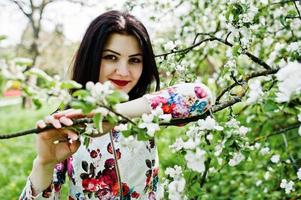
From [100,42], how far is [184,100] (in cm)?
64

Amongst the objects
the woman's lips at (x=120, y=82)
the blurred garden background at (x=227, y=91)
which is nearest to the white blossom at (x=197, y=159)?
the blurred garden background at (x=227, y=91)

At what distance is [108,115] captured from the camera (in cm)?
103

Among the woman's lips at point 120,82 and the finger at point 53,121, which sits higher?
the finger at point 53,121

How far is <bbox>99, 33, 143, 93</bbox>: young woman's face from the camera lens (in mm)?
1882

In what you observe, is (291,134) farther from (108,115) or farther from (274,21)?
(108,115)

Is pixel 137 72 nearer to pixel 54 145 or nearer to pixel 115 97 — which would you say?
pixel 54 145

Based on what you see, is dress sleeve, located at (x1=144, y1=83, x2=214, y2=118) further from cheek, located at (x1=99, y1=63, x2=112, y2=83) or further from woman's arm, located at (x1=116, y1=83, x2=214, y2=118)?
cheek, located at (x1=99, y1=63, x2=112, y2=83)

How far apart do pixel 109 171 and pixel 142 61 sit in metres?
0.47

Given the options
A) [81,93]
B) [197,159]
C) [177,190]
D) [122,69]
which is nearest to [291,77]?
[197,159]

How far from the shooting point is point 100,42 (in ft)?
6.31

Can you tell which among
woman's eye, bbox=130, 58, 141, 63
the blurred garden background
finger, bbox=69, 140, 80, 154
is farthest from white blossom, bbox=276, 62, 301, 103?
woman's eye, bbox=130, 58, 141, 63

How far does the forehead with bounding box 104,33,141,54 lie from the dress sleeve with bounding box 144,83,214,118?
0.54 metres

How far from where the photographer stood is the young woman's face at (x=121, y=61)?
188 cm

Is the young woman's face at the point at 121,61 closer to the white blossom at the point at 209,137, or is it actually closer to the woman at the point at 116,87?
the woman at the point at 116,87
